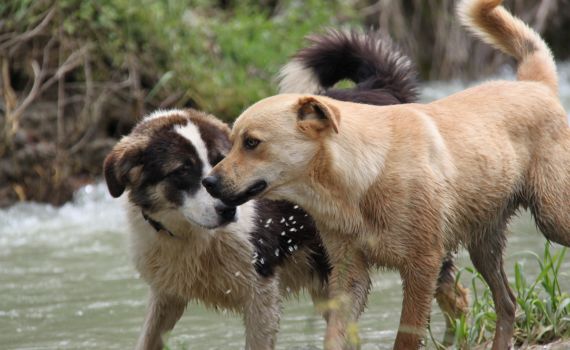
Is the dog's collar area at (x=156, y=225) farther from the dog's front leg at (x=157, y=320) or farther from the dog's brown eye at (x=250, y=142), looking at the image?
the dog's brown eye at (x=250, y=142)

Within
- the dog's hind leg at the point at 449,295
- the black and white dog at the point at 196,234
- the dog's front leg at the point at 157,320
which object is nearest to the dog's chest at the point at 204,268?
the black and white dog at the point at 196,234

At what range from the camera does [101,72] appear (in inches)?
418

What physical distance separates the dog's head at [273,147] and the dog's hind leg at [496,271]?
1261mm

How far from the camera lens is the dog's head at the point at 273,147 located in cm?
433

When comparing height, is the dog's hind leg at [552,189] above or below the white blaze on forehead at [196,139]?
above

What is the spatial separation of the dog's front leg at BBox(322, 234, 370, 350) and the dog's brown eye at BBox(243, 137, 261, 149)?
549 millimetres

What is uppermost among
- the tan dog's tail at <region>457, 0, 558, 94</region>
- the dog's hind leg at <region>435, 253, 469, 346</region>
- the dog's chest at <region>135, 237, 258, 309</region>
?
the tan dog's tail at <region>457, 0, 558, 94</region>

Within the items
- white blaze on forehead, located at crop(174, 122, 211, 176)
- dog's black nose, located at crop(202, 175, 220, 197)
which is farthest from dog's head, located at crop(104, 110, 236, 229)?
dog's black nose, located at crop(202, 175, 220, 197)

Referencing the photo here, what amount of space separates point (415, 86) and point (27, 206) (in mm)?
4701

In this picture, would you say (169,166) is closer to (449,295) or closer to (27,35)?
(449,295)

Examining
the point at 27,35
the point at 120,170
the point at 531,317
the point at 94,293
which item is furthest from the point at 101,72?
the point at 531,317

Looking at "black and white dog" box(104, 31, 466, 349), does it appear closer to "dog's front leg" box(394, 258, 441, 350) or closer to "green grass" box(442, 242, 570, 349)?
"green grass" box(442, 242, 570, 349)

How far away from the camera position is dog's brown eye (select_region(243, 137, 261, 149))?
434 centimetres

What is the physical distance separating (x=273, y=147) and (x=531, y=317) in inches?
72.6
